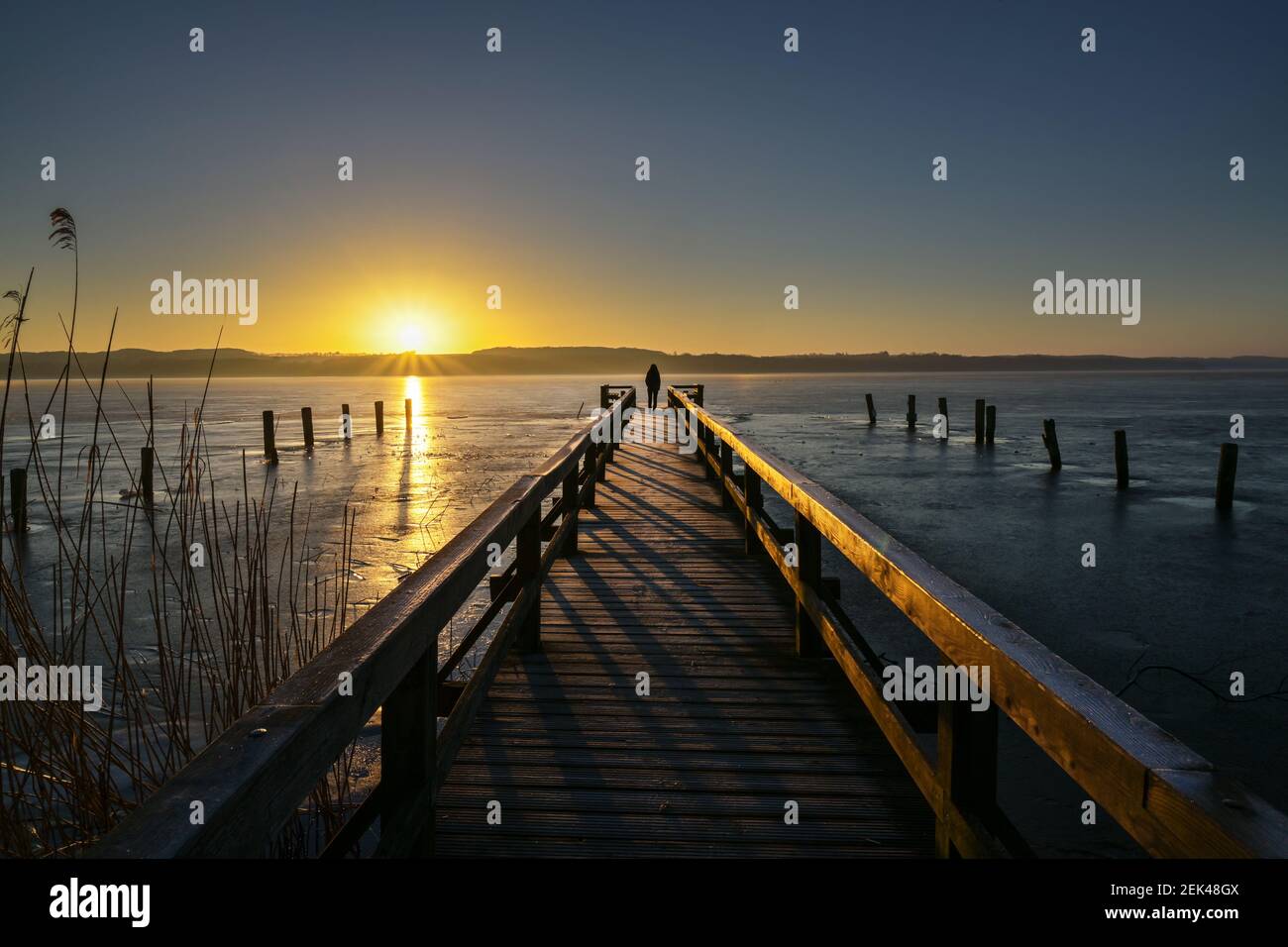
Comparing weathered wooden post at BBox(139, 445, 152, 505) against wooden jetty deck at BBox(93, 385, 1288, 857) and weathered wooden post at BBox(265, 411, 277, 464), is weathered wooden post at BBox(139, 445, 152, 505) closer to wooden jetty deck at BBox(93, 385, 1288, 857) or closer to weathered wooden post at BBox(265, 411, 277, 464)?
wooden jetty deck at BBox(93, 385, 1288, 857)

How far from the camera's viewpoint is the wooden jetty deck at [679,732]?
1140 millimetres

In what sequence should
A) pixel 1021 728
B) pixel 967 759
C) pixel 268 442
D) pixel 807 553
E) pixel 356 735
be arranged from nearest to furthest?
pixel 356 735 < pixel 1021 728 < pixel 967 759 < pixel 807 553 < pixel 268 442

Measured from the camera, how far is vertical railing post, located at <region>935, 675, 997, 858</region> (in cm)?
189

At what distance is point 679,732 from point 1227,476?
15.7 meters

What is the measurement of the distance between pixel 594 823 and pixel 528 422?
41442mm

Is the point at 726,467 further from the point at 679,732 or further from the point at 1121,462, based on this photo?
the point at 1121,462

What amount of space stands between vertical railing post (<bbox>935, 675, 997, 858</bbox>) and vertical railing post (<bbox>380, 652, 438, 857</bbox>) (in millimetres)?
1298

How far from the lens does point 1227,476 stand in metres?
14.6

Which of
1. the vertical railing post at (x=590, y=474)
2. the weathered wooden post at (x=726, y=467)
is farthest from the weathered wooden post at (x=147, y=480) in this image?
the weathered wooden post at (x=726, y=467)

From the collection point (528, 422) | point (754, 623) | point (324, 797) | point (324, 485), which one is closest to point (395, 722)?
point (324, 797)
